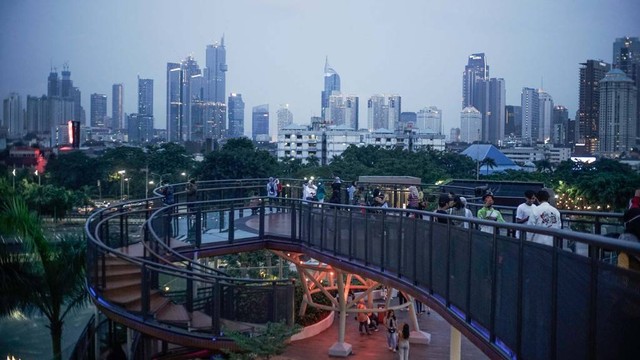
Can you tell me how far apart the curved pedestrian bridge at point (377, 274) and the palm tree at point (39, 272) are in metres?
1.60

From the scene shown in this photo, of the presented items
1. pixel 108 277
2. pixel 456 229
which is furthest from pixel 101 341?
pixel 456 229

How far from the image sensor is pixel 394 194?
2283 cm

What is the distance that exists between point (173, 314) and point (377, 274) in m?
4.07

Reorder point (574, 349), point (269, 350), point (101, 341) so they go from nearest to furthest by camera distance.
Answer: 1. point (574, 349)
2. point (269, 350)
3. point (101, 341)

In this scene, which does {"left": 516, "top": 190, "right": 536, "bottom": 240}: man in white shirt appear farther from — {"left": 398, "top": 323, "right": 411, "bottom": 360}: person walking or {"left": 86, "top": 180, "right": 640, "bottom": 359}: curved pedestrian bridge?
{"left": 398, "top": 323, "right": 411, "bottom": 360}: person walking

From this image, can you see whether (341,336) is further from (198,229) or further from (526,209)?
(526,209)

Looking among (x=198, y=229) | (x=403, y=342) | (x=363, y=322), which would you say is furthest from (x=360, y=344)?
(x=198, y=229)

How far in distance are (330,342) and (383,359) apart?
239 cm

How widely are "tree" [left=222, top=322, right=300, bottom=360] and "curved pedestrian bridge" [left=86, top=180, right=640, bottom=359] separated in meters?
0.51

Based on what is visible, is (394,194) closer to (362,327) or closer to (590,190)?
(362,327)

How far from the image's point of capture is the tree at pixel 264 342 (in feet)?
36.8

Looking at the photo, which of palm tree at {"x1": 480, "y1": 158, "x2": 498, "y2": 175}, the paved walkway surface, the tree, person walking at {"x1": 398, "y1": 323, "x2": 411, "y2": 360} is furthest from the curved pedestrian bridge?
palm tree at {"x1": 480, "y1": 158, "x2": 498, "y2": 175}

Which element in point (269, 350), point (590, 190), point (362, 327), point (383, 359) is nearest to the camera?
point (269, 350)

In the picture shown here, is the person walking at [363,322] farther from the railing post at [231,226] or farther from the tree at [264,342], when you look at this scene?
the tree at [264,342]
